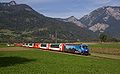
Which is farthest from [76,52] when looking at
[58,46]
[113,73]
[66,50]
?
[113,73]

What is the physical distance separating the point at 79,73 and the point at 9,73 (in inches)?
350

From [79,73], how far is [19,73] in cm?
764

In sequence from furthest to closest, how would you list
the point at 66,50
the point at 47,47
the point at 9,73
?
1. the point at 47,47
2. the point at 66,50
3. the point at 9,73

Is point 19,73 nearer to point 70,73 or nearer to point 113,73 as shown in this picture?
point 70,73

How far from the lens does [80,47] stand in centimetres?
9031

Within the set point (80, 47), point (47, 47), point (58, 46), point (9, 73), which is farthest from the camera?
point (47, 47)

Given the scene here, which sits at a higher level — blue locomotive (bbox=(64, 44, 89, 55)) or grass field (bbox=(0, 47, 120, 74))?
blue locomotive (bbox=(64, 44, 89, 55))

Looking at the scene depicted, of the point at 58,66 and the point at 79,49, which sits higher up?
the point at 79,49

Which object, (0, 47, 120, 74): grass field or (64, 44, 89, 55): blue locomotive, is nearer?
(0, 47, 120, 74): grass field

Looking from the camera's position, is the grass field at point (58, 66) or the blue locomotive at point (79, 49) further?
the blue locomotive at point (79, 49)

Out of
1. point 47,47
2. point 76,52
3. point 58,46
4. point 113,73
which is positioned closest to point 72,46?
point 76,52

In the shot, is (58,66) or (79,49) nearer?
(58,66)

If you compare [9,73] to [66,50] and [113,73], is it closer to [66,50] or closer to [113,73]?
[113,73]

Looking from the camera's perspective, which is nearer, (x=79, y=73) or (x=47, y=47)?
(x=79, y=73)
